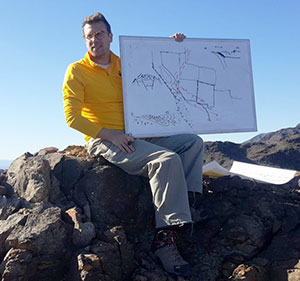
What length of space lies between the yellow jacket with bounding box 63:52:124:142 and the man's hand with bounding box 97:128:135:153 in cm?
8

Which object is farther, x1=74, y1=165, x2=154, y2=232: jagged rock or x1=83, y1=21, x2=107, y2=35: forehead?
x1=83, y1=21, x2=107, y2=35: forehead

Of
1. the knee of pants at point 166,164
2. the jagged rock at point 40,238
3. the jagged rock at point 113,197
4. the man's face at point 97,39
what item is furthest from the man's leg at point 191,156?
the jagged rock at point 40,238

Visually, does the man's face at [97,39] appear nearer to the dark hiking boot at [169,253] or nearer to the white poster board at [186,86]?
the white poster board at [186,86]

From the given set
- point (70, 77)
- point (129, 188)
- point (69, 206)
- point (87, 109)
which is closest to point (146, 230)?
point (129, 188)

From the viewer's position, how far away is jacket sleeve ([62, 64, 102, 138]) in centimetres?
373

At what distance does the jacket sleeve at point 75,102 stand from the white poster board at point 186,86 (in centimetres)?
44

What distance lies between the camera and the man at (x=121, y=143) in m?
3.27

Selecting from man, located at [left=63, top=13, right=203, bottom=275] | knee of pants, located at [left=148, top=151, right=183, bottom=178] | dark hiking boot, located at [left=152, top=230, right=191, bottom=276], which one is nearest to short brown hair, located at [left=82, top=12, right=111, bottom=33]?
man, located at [left=63, top=13, right=203, bottom=275]

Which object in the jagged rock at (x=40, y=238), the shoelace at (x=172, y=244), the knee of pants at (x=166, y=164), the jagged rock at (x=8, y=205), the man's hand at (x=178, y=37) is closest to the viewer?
the jagged rock at (x=40, y=238)

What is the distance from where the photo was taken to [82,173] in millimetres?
4004

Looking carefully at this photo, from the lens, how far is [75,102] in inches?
150

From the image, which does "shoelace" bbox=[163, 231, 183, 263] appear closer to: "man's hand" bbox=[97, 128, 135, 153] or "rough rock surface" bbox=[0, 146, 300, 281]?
"rough rock surface" bbox=[0, 146, 300, 281]

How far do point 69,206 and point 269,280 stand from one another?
1.81 metres

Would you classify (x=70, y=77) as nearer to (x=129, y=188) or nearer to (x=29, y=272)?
(x=129, y=188)
